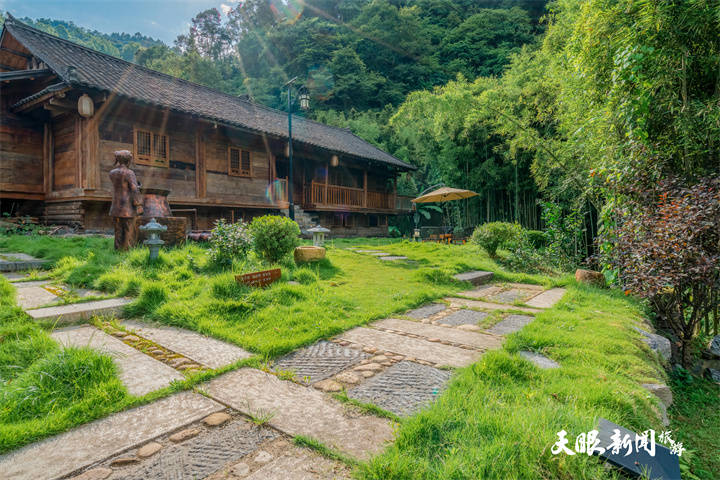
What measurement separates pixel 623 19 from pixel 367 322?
431 centimetres

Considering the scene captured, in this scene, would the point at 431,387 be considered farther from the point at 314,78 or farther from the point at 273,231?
the point at 314,78

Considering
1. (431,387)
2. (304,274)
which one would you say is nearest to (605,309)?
(431,387)

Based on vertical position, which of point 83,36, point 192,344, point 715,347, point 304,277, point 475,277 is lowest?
point 715,347

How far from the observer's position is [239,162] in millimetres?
11797

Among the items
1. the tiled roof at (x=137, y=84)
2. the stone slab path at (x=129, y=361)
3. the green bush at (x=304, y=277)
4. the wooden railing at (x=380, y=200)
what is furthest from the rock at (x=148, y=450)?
the wooden railing at (x=380, y=200)

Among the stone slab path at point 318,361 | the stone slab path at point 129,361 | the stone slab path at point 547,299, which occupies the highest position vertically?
the stone slab path at point 129,361

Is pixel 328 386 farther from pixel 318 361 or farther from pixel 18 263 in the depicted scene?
pixel 18 263

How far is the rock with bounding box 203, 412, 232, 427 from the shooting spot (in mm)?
1671

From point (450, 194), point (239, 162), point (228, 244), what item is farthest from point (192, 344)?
point (450, 194)

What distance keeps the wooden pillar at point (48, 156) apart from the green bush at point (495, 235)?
10.6m

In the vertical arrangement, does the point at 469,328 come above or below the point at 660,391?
above

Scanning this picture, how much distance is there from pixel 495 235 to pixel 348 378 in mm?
6663

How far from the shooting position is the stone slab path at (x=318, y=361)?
222 centimetres

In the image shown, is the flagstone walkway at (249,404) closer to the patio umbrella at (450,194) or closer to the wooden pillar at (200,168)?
the wooden pillar at (200,168)
